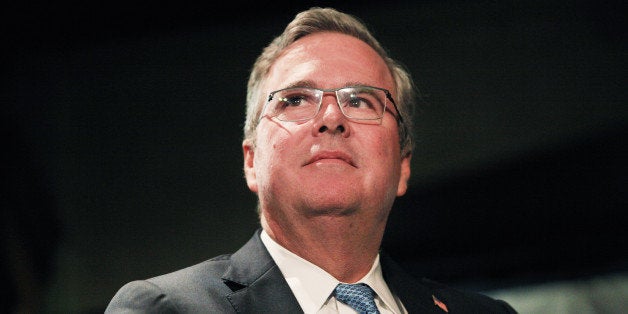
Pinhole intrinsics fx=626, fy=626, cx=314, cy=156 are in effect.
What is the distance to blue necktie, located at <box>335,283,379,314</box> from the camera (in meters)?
1.53

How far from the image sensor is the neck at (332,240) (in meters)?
Result: 1.63

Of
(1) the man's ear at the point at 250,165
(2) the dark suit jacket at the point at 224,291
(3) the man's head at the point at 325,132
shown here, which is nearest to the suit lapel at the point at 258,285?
(2) the dark suit jacket at the point at 224,291

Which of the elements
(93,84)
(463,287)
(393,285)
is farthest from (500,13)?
(93,84)

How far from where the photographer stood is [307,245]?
1656 millimetres

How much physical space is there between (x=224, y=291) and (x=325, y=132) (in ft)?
1.52

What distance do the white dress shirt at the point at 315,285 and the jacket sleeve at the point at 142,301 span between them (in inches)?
12.3

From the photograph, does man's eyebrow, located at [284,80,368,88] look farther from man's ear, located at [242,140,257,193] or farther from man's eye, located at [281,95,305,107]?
man's ear, located at [242,140,257,193]

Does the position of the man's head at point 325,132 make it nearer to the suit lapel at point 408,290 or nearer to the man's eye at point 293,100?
the man's eye at point 293,100

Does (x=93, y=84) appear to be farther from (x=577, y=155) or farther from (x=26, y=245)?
(x=577, y=155)

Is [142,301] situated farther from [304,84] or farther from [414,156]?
[414,156]

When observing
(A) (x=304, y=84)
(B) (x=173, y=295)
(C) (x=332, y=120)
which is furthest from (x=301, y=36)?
(B) (x=173, y=295)

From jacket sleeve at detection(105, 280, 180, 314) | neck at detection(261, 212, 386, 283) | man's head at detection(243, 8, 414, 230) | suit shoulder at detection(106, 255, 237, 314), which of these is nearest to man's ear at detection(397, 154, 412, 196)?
man's head at detection(243, 8, 414, 230)

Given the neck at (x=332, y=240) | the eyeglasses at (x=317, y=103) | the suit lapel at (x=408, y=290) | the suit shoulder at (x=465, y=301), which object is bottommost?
the suit shoulder at (x=465, y=301)

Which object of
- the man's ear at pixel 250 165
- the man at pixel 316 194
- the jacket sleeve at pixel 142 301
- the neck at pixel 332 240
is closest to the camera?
the jacket sleeve at pixel 142 301
